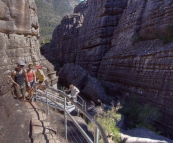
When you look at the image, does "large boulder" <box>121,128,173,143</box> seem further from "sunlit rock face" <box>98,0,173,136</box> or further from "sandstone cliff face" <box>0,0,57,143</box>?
"sandstone cliff face" <box>0,0,57,143</box>

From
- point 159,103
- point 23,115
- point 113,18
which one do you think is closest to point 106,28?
point 113,18

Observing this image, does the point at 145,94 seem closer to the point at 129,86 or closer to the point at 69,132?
the point at 129,86

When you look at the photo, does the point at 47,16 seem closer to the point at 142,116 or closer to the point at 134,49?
the point at 134,49

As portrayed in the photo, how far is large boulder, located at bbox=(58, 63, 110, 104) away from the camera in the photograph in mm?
13203

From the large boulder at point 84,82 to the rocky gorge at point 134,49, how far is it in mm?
1804

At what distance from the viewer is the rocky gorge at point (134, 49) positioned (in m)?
10.1

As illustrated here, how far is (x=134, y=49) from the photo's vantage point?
45.3 ft

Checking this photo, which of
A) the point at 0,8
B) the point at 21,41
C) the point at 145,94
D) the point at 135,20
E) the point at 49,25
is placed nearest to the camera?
the point at 0,8

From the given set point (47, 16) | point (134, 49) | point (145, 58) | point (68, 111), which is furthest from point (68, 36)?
point (47, 16)

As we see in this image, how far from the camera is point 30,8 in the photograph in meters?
10.1

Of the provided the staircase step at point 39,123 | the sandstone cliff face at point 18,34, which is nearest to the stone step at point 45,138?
the staircase step at point 39,123

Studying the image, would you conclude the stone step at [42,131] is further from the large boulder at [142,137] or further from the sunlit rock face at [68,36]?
the sunlit rock face at [68,36]

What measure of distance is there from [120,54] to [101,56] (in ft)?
15.7

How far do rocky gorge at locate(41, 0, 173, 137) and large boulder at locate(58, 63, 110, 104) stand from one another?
180cm
